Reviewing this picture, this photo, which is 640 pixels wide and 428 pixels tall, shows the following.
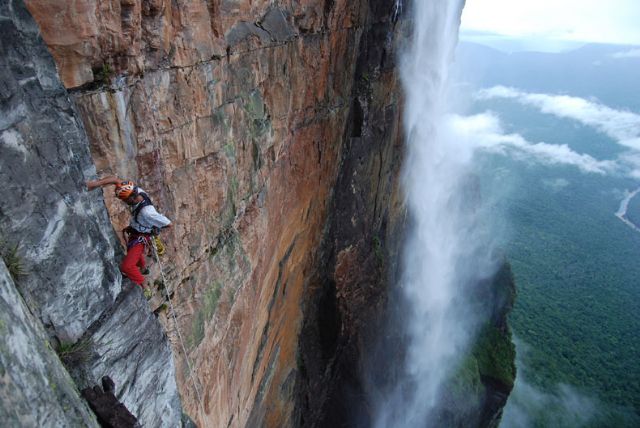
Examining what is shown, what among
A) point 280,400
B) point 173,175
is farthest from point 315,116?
point 280,400

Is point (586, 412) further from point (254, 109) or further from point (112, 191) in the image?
point (112, 191)

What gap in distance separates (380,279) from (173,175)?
46.9 feet

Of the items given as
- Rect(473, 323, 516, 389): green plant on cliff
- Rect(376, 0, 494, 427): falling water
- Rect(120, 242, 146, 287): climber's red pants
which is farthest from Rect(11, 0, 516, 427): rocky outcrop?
Rect(473, 323, 516, 389): green plant on cliff

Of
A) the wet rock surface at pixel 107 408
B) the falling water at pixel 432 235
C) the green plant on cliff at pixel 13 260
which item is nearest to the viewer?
the green plant on cliff at pixel 13 260

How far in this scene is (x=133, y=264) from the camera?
206 inches

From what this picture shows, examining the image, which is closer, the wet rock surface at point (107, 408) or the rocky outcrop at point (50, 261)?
the rocky outcrop at point (50, 261)

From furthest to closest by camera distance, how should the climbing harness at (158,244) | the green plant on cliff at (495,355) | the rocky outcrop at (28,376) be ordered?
the green plant on cliff at (495,355) < the climbing harness at (158,244) < the rocky outcrop at (28,376)

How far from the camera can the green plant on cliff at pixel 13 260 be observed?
3593 millimetres

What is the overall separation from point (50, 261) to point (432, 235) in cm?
2661

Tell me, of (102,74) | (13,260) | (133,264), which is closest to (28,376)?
(13,260)

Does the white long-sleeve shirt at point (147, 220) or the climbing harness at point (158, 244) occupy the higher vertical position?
the white long-sleeve shirt at point (147, 220)

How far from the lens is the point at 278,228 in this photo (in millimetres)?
10805

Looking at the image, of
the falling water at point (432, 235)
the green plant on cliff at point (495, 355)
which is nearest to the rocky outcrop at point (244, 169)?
the falling water at point (432, 235)

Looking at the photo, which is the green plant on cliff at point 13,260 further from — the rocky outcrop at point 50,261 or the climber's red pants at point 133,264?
the climber's red pants at point 133,264
